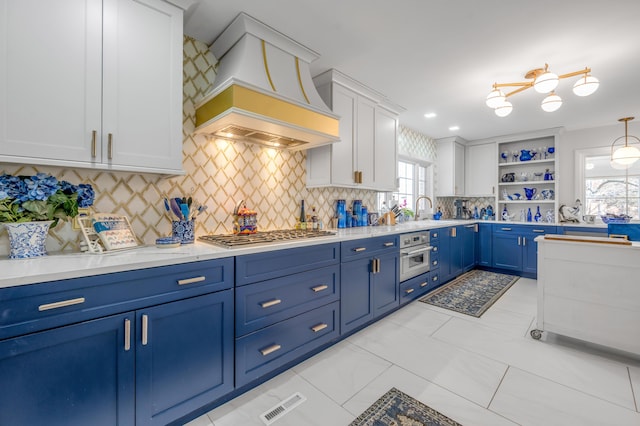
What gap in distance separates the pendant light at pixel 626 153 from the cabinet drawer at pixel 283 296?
487 cm

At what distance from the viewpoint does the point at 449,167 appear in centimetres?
511

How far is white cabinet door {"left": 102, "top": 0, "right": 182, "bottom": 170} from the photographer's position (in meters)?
1.48

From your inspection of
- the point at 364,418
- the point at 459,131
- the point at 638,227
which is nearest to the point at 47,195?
the point at 364,418

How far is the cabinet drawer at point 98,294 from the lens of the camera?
1.00 m

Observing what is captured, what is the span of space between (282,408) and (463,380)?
1227 millimetres

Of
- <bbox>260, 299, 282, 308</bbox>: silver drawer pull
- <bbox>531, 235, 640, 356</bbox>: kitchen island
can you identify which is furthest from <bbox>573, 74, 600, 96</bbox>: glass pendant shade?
<bbox>260, 299, 282, 308</bbox>: silver drawer pull

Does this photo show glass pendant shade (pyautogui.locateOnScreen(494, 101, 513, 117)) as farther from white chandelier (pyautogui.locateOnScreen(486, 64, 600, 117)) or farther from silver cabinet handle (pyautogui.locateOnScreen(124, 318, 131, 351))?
silver cabinet handle (pyautogui.locateOnScreen(124, 318, 131, 351))

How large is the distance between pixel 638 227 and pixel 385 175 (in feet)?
7.36

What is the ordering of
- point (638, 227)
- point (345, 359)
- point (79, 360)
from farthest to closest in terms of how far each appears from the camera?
point (638, 227), point (345, 359), point (79, 360)

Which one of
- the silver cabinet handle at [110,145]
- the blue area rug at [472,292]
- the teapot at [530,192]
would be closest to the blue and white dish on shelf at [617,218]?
the teapot at [530,192]

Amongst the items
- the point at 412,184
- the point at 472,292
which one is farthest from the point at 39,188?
the point at 412,184

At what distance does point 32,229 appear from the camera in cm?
133

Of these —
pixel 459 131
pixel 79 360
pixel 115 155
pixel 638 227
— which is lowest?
A: pixel 79 360

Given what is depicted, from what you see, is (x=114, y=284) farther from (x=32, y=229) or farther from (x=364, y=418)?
(x=364, y=418)
